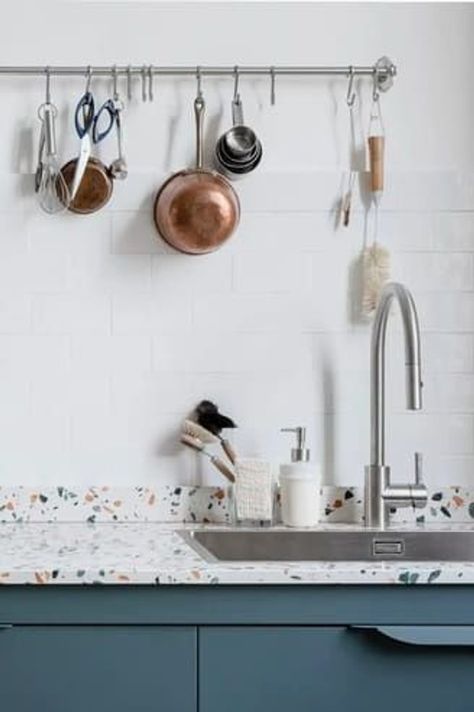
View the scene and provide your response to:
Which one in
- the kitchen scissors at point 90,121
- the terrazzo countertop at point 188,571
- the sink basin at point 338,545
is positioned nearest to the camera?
the terrazzo countertop at point 188,571

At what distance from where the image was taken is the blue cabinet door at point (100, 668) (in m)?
1.46

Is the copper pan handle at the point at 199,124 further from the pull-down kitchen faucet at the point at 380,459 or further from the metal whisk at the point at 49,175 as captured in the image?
the pull-down kitchen faucet at the point at 380,459

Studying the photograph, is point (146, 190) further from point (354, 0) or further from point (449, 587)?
point (449, 587)

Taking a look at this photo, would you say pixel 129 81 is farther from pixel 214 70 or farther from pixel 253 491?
pixel 253 491

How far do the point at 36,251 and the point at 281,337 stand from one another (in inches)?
23.6

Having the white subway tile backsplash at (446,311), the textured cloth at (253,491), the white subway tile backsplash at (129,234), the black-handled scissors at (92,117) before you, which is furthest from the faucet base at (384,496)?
the black-handled scissors at (92,117)

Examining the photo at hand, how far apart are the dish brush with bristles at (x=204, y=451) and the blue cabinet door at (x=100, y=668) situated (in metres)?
0.55

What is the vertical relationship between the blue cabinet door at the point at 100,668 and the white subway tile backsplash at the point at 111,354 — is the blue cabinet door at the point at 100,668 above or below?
below

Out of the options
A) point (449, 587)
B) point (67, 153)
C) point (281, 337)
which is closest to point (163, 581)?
point (449, 587)

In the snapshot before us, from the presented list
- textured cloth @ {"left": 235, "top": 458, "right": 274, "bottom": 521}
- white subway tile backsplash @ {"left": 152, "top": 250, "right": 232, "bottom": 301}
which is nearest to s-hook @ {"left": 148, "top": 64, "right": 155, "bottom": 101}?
white subway tile backsplash @ {"left": 152, "top": 250, "right": 232, "bottom": 301}

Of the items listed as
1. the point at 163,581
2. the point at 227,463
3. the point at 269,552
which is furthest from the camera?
the point at 227,463

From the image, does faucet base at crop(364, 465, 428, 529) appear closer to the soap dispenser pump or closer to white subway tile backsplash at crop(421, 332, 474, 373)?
the soap dispenser pump

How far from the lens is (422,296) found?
2.08m

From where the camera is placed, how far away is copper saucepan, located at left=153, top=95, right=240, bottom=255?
196 cm
